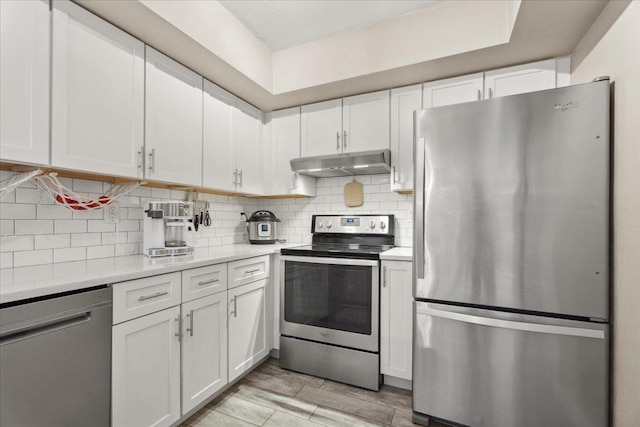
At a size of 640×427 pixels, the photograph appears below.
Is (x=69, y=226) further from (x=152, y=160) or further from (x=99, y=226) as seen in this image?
(x=152, y=160)

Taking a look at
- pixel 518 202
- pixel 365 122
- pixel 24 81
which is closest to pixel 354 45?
pixel 365 122

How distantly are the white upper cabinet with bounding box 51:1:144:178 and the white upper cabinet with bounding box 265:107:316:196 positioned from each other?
1.26 meters

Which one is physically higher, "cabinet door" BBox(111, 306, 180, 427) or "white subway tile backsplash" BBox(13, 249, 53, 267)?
"white subway tile backsplash" BBox(13, 249, 53, 267)

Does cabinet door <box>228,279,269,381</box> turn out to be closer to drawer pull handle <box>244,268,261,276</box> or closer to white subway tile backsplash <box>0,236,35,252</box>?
drawer pull handle <box>244,268,261,276</box>

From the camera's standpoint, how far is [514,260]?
155 centimetres

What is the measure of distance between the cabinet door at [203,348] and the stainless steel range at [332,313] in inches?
22.4

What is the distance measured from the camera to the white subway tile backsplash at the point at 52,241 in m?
1.59

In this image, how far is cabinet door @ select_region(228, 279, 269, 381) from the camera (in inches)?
83.1

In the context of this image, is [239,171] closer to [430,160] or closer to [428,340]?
[430,160]

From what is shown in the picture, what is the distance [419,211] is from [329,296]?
954 millimetres

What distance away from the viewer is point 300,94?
2.58 m

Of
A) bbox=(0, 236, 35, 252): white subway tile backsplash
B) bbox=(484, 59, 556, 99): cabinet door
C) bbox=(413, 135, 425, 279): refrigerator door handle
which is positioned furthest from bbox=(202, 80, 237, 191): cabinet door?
bbox=(484, 59, 556, 99): cabinet door

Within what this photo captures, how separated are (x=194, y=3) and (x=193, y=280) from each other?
1619 mm

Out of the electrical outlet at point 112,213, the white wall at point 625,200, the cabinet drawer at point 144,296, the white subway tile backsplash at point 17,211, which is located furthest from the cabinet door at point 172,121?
the white wall at point 625,200
